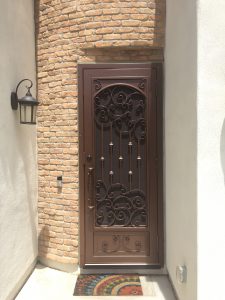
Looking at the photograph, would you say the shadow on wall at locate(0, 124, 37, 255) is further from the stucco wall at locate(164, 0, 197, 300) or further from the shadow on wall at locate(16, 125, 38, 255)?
the stucco wall at locate(164, 0, 197, 300)

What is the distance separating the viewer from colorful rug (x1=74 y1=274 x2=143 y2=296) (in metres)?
2.63

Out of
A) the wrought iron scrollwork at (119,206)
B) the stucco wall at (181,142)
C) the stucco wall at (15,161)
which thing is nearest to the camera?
the stucco wall at (181,142)

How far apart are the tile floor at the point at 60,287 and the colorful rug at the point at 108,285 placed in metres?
0.06

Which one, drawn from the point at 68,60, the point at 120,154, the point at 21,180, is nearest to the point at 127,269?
the point at 120,154

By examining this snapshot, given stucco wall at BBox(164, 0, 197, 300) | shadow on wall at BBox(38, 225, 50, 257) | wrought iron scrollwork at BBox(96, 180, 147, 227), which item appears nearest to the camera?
stucco wall at BBox(164, 0, 197, 300)

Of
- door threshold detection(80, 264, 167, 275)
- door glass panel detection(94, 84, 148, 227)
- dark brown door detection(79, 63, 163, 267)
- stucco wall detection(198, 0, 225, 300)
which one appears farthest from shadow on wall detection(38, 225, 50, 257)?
stucco wall detection(198, 0, 225, 300)

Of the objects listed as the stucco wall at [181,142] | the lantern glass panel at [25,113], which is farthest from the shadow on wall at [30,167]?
the stucco wall at [181,142]

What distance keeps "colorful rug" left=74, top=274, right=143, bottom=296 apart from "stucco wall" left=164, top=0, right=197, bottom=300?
446 mm

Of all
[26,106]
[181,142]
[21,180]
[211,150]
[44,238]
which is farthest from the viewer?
[44,238]

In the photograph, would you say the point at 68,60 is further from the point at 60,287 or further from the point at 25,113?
the point at 60,287

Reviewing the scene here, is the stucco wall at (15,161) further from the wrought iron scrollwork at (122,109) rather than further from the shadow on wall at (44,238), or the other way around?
the wrought iron scrollwork at (122,109)

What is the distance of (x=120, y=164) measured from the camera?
9.88 feet

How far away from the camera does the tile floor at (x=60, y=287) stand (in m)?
2.56

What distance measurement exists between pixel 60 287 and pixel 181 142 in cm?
211
